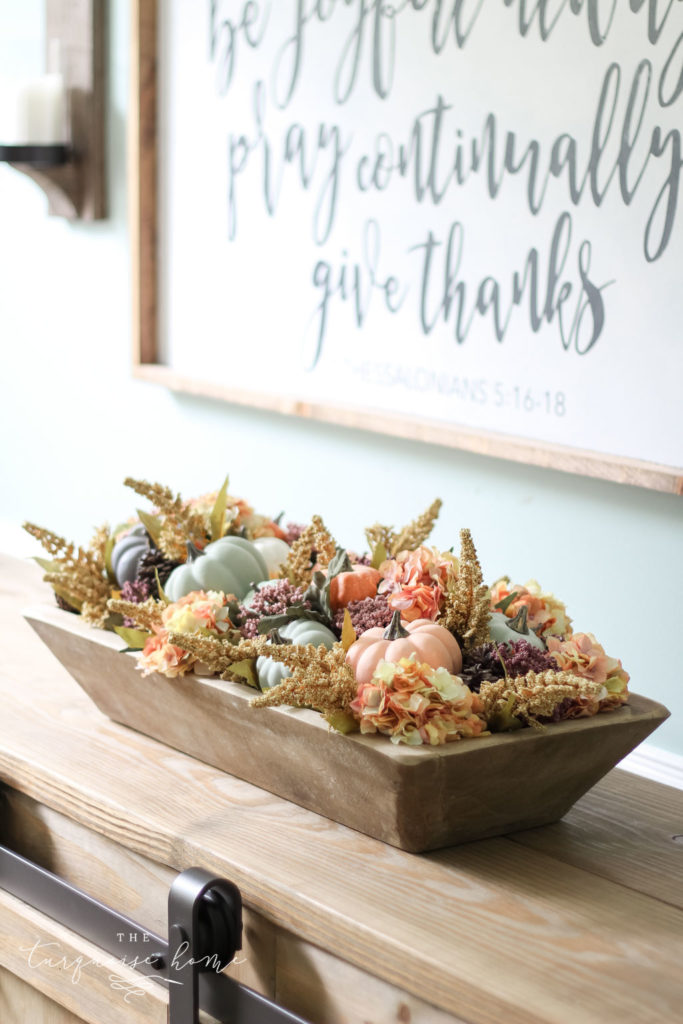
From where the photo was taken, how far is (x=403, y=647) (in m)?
0.76

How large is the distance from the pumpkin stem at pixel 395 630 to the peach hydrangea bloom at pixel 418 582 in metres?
0.03

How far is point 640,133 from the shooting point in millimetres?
1300

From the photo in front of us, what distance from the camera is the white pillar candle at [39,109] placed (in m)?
2.01

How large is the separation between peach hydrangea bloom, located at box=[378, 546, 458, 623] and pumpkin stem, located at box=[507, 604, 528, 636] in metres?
0.06

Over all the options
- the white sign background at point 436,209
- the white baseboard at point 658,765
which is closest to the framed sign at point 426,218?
the white sign background at point 436,209

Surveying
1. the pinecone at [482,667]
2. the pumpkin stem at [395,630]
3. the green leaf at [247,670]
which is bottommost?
the green leaf at [247,670]

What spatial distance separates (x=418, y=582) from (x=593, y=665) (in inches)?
5.3

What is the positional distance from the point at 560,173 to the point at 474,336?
0.75 ft

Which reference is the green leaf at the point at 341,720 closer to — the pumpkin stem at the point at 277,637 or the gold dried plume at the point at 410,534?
the pumpkin stem at the point at 277,637

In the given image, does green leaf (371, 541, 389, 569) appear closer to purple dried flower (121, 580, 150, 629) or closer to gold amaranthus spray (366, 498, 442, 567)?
gold amaranthus spray (366, 498, 442, 567)

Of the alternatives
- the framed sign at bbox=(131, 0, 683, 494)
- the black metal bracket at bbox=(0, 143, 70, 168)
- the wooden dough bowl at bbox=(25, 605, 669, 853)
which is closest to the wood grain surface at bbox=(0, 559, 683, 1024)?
the wooden dough bowl at bbox=(25, 605, 669, 853)

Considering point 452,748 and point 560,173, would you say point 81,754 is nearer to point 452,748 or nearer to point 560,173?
point 452,748

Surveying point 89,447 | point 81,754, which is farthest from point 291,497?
point 81,754

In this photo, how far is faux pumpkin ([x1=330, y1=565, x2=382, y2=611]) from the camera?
0.86 metres
